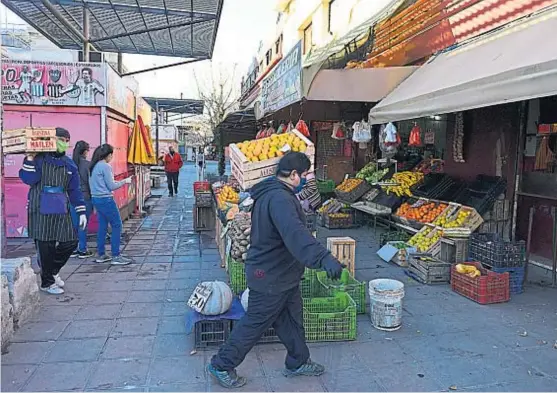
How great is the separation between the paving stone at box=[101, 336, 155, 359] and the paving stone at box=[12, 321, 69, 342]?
1.90 feet

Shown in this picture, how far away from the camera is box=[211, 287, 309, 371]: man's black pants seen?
3.27 m

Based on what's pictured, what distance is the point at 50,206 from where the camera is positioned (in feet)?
16.8

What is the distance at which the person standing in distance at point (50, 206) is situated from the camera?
5.10 metres

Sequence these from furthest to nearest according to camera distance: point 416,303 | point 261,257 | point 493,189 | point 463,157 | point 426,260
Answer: point 463,157 < point 493,189 < point 426,260 < point 416,303 < point 261,257

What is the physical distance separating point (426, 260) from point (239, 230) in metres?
2.91

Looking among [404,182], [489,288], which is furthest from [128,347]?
[404,182]

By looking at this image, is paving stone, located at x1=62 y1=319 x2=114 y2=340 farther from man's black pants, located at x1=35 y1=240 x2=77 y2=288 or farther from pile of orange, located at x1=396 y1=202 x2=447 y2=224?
pile of orange, located at x1=396 y1=202 x2=447 y2=224

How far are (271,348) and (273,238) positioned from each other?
1.36m

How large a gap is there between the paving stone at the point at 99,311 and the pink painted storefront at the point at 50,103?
149 inches

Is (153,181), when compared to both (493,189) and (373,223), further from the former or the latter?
(493,189)

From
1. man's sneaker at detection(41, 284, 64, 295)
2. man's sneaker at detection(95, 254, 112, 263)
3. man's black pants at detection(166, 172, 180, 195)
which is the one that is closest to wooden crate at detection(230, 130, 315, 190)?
man's sneaker at detection(41, 284, 64, 295)

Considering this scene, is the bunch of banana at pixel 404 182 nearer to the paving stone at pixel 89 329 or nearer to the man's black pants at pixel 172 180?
the paving stone at pixel 89 329

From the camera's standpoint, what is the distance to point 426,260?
6324 millimetres

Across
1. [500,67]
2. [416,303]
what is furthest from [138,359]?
[500,67]
